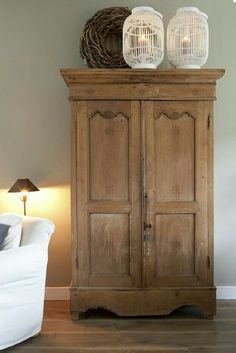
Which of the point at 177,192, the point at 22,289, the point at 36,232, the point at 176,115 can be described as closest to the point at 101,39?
the point at 176,115

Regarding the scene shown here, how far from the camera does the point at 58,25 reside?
359 cm

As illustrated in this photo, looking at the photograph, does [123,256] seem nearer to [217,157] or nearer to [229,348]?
[229,348]

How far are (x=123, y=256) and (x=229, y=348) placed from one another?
96 centimetres

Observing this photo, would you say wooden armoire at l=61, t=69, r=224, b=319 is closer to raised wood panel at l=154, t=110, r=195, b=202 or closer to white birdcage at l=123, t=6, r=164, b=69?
raised wood panel at l=154, t=110, r=195, b=202

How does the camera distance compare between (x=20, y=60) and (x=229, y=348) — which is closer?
(x=229, y=348)

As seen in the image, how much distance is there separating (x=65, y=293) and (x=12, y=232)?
105 centimetres

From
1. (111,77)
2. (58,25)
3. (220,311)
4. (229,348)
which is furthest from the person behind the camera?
(58,25)

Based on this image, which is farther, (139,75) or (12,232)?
(139,75)

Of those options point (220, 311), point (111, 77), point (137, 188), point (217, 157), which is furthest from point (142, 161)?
point (220, 311)

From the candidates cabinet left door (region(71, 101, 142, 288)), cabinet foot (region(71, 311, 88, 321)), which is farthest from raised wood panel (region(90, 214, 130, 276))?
cabinet foot (region(71, 311, 88, 321))

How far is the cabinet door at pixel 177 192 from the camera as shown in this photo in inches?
120

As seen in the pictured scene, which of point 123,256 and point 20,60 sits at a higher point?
point 20,60

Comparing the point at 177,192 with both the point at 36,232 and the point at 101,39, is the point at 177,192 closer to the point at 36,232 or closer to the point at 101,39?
the point at 36,232

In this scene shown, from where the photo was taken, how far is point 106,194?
3.07m
